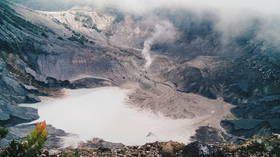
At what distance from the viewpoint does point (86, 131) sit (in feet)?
227

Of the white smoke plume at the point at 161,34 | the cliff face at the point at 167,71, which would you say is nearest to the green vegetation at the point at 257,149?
the cliff face at the point at 167,71

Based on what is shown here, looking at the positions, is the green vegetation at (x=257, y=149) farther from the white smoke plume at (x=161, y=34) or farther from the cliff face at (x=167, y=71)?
the white smoke plume at (x=161, y=34)

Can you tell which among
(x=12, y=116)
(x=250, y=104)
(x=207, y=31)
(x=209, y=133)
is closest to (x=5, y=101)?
(x=12, y=116)

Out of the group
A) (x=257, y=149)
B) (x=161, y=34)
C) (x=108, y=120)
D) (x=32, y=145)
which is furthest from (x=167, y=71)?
(x=32, y=145)

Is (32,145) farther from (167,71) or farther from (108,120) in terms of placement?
(167,71)

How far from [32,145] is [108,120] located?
69.9 metres

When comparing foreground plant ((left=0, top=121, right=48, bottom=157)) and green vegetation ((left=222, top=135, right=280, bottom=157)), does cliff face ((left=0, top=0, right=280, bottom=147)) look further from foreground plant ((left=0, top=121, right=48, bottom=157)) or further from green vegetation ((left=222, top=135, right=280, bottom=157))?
green vegetation ((left=222, top=135, right=280, bottom=157))

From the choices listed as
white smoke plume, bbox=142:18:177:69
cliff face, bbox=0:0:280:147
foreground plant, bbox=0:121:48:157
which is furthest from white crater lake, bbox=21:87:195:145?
white smoke plume, bbox=142:18:177:69

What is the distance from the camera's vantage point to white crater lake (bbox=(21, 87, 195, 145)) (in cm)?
7018

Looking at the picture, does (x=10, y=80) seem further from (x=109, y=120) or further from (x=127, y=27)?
(x=127, y=27)

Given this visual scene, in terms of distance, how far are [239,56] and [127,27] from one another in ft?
253

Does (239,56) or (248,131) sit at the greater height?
(239,56)

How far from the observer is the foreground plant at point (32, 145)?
1034cm

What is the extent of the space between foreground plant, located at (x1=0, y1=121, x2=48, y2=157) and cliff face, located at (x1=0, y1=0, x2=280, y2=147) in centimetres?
5171
